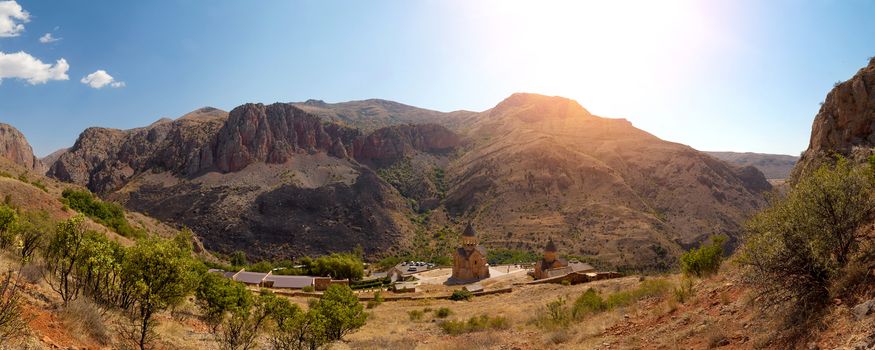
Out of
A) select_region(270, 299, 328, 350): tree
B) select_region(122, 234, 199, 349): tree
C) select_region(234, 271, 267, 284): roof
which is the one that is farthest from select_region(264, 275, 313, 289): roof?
select_region(122, 234, 199, 349): tree

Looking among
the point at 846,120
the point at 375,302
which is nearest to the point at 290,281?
the point at 375,302

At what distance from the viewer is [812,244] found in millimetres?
9023

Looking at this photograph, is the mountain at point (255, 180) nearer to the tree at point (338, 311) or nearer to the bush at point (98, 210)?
the bush at point (98, 210)

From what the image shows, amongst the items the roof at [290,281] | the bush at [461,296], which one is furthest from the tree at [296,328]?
the roof at [290,281]

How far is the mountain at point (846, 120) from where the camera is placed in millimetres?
17797

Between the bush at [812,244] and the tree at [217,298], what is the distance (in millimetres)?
16567

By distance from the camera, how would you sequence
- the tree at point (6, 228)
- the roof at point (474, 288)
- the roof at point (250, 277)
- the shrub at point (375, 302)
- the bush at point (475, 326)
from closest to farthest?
the tree at point (6, 228)
the bush at point (475, 326)
the shrub at point (375, 302)
the roof at point (474, 288)
the roof at point (250, 277)

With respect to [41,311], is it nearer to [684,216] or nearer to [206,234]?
[206,234]

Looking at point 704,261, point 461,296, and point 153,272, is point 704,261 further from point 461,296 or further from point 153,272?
point 461,296

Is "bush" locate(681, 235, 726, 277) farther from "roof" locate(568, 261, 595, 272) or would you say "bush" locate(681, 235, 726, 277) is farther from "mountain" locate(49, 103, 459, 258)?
"mountain" locate(49, 103, 459, 258)

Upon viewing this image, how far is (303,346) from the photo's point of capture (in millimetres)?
13906

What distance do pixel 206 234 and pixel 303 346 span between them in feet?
215

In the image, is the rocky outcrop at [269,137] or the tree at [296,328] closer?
the tree at [296,328]

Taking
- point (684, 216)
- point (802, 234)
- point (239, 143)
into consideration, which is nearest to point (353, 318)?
point (802, 234)
